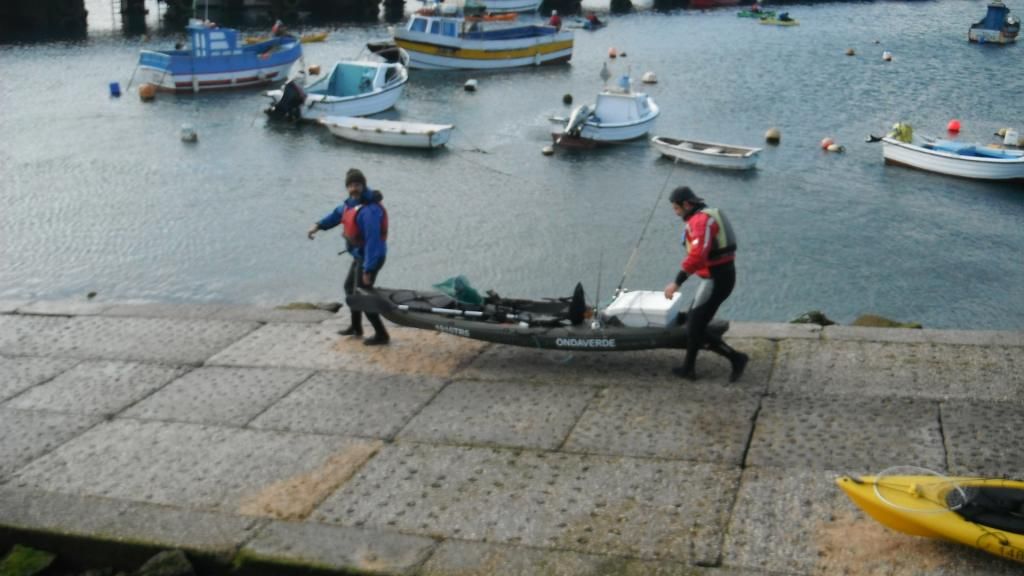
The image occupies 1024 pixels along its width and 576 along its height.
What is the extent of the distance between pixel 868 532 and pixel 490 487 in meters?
2.57

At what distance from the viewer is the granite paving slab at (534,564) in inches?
258

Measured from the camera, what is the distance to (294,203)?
25.6 m

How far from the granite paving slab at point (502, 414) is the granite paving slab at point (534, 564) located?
159 centimetres

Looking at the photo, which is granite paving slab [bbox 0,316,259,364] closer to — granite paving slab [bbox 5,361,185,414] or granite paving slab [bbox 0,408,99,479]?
granite paving slab [bbox 5,361,185,414]

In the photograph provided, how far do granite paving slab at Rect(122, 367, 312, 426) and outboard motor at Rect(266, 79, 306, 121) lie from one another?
2448 centimetres

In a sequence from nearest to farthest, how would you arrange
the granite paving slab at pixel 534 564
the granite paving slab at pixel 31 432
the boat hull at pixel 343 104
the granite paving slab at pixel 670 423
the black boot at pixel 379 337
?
1. the granite paving slab at pixel 534 564
2. the granite paving slab at pixel 670 423
3. the granite paving slab at pixel 31 432
4. the black boot at pixel 379 337
5. the boat hull at pixel 343 104

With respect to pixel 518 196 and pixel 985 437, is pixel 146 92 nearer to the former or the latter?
pixel 518 196

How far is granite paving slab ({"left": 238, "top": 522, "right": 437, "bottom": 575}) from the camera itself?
22.5 feet

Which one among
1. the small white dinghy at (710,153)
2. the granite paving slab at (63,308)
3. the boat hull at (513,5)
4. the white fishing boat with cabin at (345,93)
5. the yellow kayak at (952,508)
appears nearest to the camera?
the yellow kayak at (952,508)

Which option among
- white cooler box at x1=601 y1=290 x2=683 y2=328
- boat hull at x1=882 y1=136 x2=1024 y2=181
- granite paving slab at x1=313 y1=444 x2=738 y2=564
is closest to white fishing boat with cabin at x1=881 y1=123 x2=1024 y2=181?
boat hull at x1=882 y1=136 x2=1024 y2=181

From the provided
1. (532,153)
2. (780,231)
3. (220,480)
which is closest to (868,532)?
(220,480)

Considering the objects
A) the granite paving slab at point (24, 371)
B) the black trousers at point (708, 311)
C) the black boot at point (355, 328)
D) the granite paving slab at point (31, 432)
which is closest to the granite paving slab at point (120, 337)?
the granite paving slab at point (24, 371)

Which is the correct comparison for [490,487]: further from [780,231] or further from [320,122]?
[320,122]

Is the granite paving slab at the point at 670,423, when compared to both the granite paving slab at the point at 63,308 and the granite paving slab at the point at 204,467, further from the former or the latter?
the granite paving slab at the point at 63,308
